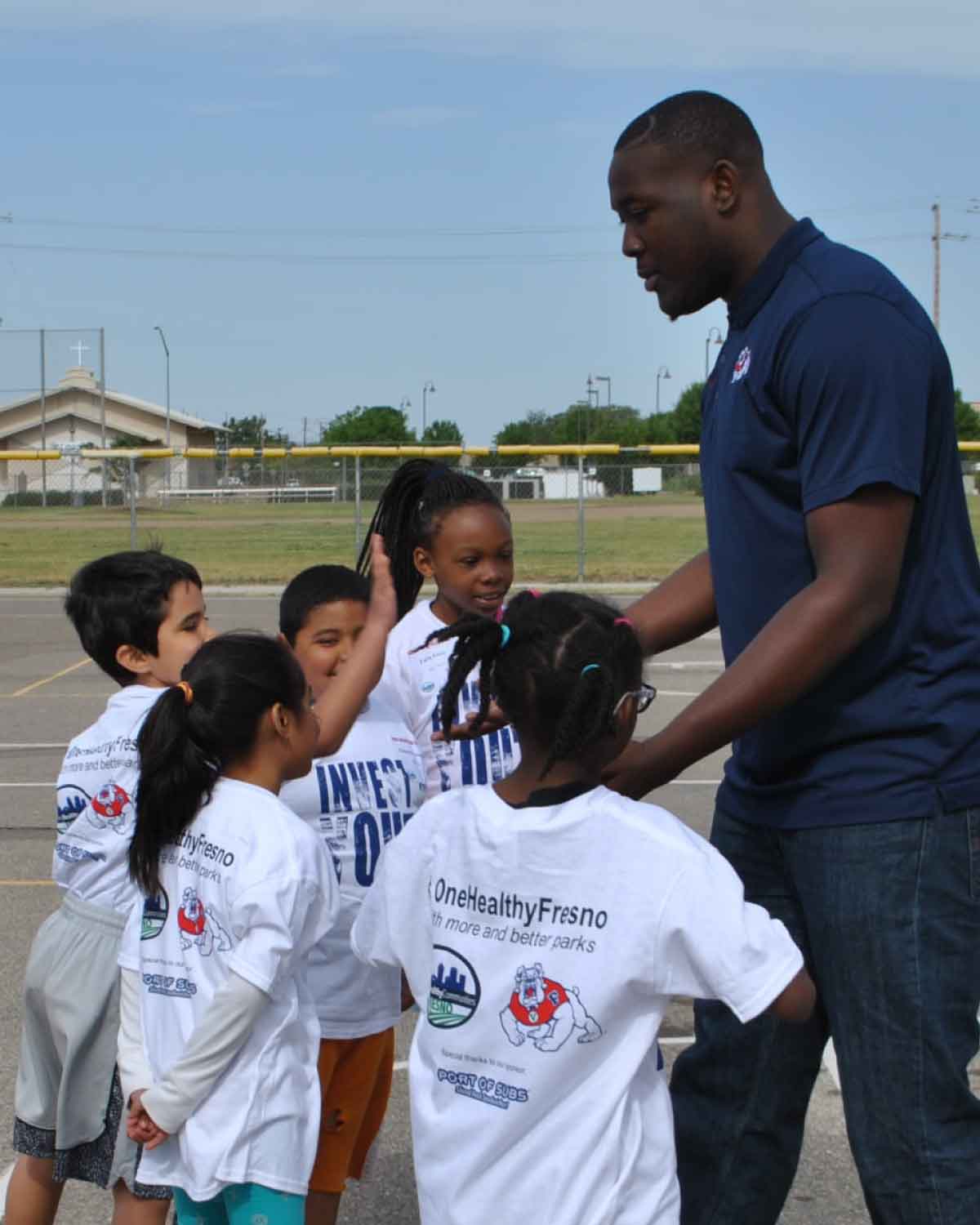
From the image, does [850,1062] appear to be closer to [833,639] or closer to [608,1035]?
[608,1035]

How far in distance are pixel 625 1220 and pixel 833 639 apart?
93cm

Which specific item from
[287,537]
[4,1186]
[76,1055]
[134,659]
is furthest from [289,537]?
[76,1055]

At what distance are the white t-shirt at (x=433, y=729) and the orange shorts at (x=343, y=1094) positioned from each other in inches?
24.1

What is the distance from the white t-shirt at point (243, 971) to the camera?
2.84 meters

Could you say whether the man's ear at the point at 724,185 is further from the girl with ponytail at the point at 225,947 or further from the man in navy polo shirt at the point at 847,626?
the girl with ponytail at the point at 225,947

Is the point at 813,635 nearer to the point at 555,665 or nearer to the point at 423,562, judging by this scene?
the point at 555,665

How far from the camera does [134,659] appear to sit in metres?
3.82

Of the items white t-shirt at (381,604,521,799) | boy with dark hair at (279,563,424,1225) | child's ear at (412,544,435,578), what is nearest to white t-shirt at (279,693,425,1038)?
boy with dark hair at (279,563,424,1225)

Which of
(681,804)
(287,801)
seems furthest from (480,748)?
(681,804)

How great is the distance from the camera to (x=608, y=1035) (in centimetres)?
248

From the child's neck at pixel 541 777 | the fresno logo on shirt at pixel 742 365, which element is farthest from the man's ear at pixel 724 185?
the child's neck at pixel 541 777

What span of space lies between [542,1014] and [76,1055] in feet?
→ 4.16

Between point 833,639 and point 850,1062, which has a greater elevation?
point 833,639

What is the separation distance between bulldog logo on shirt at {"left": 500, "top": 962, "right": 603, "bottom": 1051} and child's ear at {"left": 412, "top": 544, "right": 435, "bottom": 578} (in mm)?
1918
